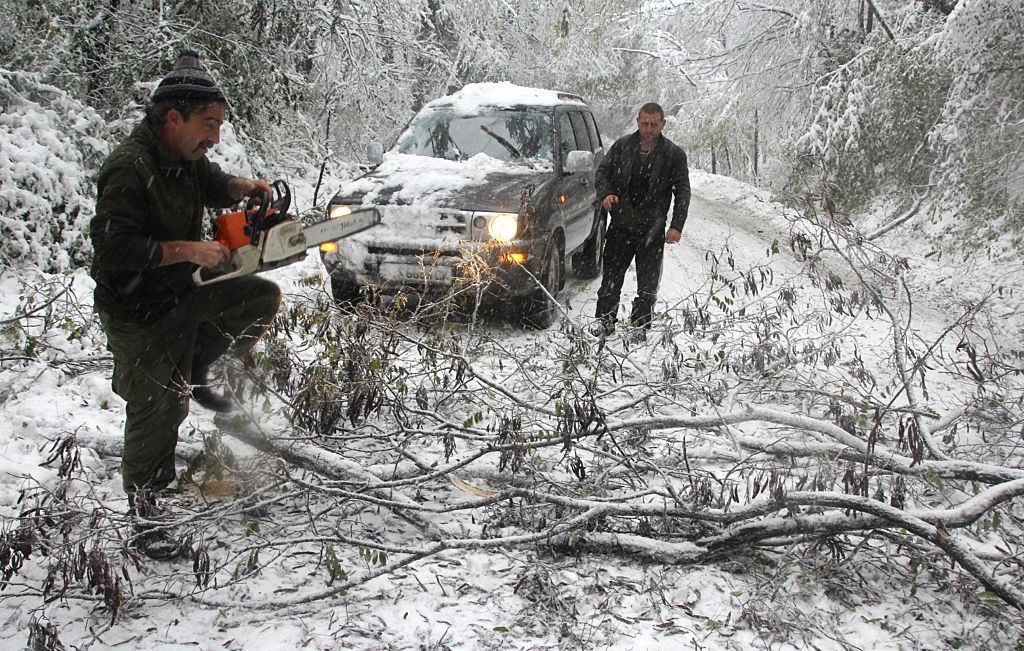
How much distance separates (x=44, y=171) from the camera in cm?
554

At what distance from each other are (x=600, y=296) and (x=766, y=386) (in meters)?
1.82

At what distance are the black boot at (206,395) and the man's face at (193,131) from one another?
3.61ft

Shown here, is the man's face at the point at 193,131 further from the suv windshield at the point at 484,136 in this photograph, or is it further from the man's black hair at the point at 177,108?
the suv windshield at the point at 484,136

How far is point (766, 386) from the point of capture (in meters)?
4.20

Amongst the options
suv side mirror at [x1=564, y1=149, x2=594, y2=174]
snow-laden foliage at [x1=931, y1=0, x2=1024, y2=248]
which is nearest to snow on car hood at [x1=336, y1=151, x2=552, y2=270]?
suv side mirror at [x1=564, y1=149, x2=594, y2=174]

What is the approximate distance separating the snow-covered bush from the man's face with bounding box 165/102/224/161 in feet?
11.8

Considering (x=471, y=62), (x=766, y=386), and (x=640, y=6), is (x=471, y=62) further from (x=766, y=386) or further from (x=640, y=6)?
(x=766, y=386)

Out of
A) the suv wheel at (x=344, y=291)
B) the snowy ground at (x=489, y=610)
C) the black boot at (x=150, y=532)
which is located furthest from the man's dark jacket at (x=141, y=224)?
the suv wheel at (x=344, y=291)

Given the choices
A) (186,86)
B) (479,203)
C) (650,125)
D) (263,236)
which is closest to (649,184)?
(650,125)

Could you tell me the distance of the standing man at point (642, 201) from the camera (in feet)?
18.1

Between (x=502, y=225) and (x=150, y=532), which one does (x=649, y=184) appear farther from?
(x=150, y=532)

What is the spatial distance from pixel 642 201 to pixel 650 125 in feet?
1.92

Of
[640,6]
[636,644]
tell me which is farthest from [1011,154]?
[640,6]

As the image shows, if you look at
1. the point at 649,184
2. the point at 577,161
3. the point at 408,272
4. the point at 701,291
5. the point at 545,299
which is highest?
the point at 577,161
